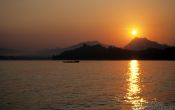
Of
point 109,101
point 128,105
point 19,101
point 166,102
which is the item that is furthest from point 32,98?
point 166,102

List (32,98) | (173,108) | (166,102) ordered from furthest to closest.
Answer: (32,98)
(166,102)
(173,108)

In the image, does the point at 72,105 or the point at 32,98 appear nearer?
the point at 72,105

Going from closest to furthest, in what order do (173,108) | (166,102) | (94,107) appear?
(173,108) < (94,107) < (166,102)

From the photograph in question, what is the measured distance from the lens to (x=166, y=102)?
42375 millimetres

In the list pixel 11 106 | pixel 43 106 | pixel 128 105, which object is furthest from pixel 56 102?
pixel 128 105

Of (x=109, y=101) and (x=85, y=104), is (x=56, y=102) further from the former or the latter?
(x=109, y=101)

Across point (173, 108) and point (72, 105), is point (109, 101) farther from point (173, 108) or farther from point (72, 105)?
point (173, 108)

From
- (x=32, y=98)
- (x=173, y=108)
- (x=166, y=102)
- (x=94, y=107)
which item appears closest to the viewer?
(x=173, y=108)

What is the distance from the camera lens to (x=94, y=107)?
128ft

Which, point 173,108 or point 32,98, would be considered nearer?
point 173,108

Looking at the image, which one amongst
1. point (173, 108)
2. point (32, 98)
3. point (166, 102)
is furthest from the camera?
point (32, 98)

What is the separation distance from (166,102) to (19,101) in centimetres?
1977

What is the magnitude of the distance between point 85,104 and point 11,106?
9227mm

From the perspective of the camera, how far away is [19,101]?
43812 mm
